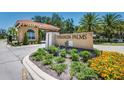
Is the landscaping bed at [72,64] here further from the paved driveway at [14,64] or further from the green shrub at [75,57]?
the paved driveway at [14,64]

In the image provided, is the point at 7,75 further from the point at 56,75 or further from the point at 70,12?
the point at 70,12

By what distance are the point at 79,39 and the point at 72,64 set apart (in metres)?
2.43

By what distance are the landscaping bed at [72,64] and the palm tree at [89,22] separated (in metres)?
1.14

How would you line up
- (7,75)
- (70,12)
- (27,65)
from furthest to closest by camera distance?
(27,65) → (70,12) → (7,75)

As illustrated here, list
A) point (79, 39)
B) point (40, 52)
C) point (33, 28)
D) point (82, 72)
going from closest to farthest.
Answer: point (82, 72), point (79, 39), point (40, 52), point (33, 28)

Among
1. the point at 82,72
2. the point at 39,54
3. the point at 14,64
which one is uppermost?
the point at 39,54

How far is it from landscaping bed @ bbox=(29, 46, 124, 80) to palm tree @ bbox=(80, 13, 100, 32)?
1.14 meters

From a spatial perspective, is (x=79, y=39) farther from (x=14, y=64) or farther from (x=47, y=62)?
(x=14, y=64)

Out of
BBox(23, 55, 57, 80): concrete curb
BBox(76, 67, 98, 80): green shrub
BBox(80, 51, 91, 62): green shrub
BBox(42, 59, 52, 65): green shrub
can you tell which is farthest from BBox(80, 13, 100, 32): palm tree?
BBox(23, 55, 57, 80): concrete curb

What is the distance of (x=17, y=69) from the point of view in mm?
10383

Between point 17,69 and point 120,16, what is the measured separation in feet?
16.8

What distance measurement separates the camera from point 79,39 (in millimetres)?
11828

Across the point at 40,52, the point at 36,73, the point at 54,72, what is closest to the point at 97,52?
the point at 54,72
